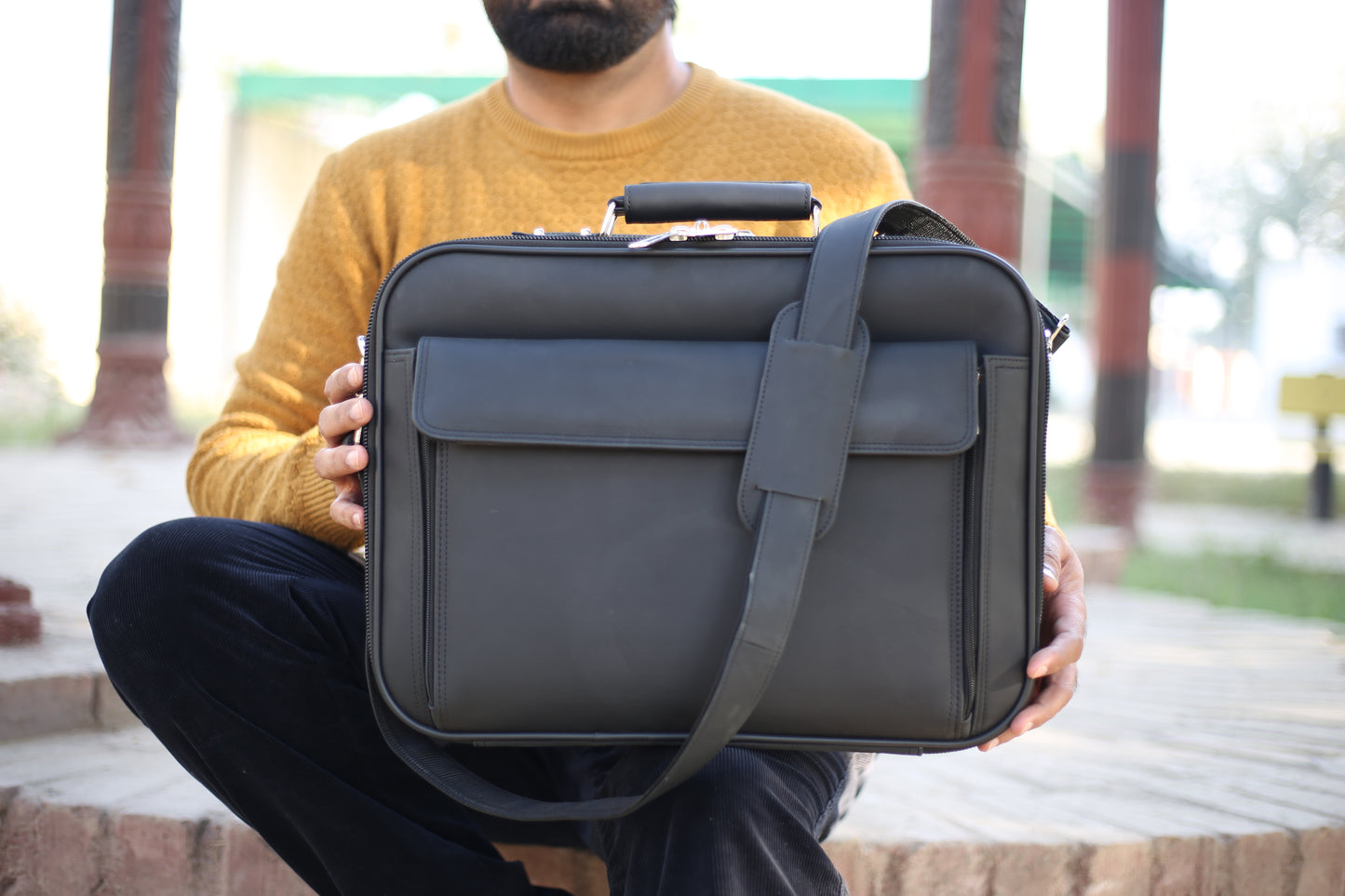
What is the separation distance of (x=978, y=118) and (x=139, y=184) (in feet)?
16.3

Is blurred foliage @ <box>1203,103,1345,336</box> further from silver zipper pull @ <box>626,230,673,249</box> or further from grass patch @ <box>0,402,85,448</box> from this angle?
silver zipper pull @ <box>626,230,673,249</box>

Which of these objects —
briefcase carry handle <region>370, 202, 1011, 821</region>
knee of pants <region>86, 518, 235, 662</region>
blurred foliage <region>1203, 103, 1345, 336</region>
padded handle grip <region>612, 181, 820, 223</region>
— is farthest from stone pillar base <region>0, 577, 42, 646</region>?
blurred foliage <region>1203, 103, 1345, 336</region>

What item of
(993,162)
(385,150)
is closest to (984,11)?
(993,162)

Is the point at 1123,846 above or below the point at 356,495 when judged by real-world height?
below

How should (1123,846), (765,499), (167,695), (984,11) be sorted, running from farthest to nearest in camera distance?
(984,11) < (1123,846) < (167,695) < (765,499)

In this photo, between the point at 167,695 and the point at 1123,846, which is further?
the point at 1123,846

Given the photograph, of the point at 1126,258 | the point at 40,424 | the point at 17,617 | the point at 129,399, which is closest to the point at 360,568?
the point at 17,617

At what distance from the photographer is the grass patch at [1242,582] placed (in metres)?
3.97

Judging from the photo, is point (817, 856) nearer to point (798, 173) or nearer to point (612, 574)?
point (612, 574)

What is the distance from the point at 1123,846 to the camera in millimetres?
1603

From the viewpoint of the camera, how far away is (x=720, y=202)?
116 centimetres

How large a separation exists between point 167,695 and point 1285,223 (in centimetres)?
3677

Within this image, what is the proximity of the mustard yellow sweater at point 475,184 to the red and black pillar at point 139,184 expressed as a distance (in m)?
5.63

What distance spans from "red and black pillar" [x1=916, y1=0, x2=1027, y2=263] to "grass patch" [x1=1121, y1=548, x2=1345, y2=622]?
1.38 m
